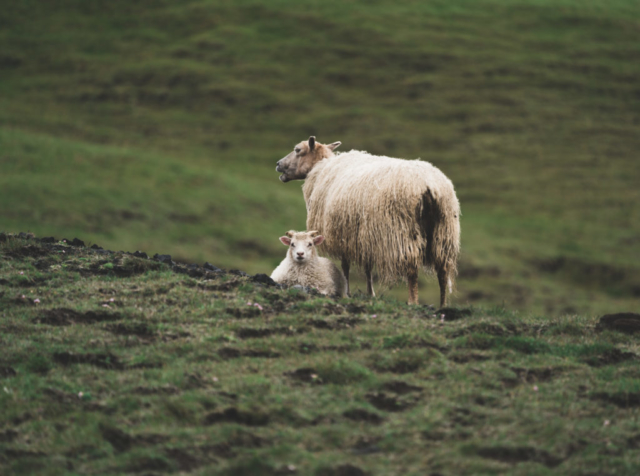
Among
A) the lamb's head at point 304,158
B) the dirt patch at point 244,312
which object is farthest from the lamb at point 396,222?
the dirt patch at point 244,312

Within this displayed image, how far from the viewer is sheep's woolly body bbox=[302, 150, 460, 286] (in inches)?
524

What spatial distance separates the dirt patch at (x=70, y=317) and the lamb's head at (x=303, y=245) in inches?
162

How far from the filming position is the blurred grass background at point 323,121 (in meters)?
53.2

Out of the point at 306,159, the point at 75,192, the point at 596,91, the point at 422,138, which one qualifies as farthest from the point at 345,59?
the point at 306,159

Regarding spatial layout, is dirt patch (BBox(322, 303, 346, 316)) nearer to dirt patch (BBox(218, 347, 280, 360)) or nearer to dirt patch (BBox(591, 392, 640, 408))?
dirt patch (BBox(218, 347, 280, 360))

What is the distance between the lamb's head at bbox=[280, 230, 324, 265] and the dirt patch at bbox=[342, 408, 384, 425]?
19.6 feet

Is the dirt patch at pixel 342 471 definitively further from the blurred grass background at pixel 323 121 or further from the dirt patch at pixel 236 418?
the blurred grass background at pixel 323 121

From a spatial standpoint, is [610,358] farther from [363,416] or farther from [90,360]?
[90,360]

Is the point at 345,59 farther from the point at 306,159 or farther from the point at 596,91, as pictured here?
the point at 306,159

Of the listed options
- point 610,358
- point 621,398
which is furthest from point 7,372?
point 610,358

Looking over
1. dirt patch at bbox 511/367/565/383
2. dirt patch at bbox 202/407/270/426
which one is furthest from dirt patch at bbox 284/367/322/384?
dirt patch at bbox 511/367/565/383

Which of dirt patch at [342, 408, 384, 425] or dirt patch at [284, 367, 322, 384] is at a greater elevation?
dirt patch at [284, 367, 322, 384]

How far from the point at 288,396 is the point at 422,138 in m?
70.4

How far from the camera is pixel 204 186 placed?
6047 centimetres
